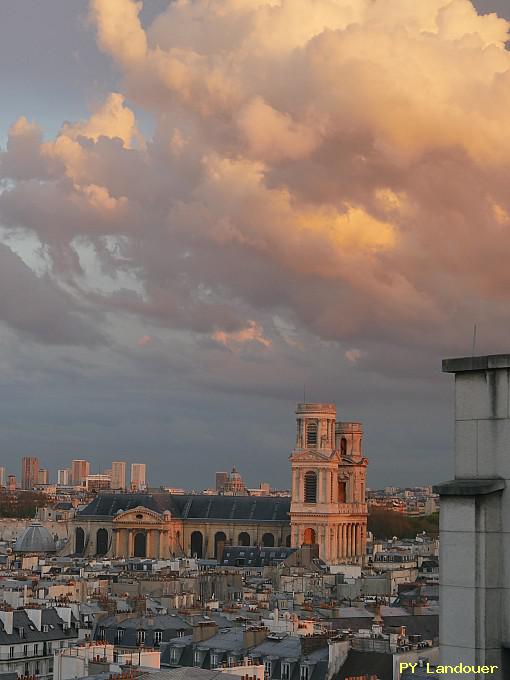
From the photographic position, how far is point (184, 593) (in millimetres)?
83562

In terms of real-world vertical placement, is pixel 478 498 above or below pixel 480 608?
above

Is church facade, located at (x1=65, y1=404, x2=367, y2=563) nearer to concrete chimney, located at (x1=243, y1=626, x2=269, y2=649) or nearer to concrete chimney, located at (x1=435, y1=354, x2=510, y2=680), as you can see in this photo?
concrete chimney, located at (x1=243, y1=626, x2=269, y2=649)

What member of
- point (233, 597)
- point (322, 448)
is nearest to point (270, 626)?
point (233, 597)

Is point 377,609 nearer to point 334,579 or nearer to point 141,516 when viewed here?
point 334,579

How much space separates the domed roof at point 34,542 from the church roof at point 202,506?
489 inches

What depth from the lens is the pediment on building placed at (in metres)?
153

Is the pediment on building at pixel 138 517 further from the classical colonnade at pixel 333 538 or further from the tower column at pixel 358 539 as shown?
the tower column at pixel 358 539

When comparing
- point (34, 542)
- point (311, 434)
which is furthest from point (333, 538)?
point (34, 542)

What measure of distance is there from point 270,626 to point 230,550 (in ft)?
270

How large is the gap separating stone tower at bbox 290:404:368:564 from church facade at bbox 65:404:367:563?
0.35 feet

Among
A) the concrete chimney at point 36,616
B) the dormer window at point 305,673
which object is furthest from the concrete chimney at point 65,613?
the dormer window at point 305,673

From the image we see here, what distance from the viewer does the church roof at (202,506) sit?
157m

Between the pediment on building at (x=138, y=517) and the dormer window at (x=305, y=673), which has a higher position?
the pediment on building at (x=138, y=517)

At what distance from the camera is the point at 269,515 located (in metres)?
156
